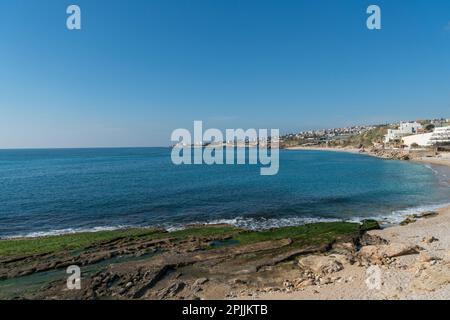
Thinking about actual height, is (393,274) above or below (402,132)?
below

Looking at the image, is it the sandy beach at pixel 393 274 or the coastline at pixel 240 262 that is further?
the coastline at pixel 240 262

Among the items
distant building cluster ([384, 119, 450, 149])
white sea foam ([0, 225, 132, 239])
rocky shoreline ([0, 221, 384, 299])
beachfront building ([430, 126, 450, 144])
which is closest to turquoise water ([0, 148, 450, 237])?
white sea foam ([0, 225, 132, 239])

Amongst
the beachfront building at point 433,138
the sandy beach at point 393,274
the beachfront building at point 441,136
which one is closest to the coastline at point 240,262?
the sandy beach at point 393,274

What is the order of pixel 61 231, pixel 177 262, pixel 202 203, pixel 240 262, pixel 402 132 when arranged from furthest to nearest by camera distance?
pixel 402 132 < pixel 202 203 < pixel 61 231 < pixel 240 262 < pixel 177 262

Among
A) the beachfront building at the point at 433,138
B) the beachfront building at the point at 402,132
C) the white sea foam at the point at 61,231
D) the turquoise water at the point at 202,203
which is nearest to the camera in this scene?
the white sea foam at the point at 61,231

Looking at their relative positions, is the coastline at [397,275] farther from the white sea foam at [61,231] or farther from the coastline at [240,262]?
the white sea foam at [61,231]

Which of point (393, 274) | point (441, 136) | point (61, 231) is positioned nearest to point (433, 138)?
point (441, 136)

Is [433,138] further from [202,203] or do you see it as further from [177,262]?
[177,262]

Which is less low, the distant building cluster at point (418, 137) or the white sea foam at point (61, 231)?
the distant building cluster at point (418, 137)

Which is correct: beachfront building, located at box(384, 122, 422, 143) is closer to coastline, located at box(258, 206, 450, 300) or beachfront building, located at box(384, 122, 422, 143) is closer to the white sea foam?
coastline, located at box(258, 206, 450, 300)
